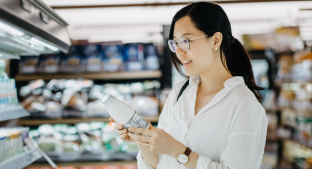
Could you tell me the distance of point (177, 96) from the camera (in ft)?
4.61

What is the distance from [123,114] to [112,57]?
188cm

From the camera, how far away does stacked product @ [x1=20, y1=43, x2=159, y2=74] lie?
279 centimetres

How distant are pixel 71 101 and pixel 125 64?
82 centimetres

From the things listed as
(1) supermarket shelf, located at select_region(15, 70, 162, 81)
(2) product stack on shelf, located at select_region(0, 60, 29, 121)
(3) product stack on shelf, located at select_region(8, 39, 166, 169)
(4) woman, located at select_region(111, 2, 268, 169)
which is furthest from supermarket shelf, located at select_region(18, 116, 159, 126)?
(4) woman, located at select_region(111, 2, 268, 169)

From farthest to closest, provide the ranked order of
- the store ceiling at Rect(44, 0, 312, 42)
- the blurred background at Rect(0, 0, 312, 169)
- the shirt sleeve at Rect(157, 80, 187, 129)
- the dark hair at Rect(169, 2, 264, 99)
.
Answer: the blurred background at Rect(0, 0, 312, 169) → the store ceiling at Rect(44, 0, 312, 42) → the shirt sleeve at Rect(157, 80, 187, 129) → the dark hair at Rect(169, 2, 264, 99)

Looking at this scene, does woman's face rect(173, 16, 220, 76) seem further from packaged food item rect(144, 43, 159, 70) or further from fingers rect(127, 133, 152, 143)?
packaged food item rect(144, 43, 159, 70)

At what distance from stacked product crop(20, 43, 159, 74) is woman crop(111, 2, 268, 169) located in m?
1.46

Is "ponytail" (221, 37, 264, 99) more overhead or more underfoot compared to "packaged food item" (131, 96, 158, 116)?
more overhead

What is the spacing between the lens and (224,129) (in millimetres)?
1108

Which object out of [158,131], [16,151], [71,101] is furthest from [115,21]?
[158,131]

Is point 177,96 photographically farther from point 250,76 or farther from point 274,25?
point 274,25

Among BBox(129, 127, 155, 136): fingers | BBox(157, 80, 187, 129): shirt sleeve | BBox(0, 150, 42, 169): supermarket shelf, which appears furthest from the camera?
BBox(157, 80, 187, 129): shirt sleeve

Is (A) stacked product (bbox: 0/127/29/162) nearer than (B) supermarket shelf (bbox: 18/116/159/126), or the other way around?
(A) stacked product (bbox: 0/127/29/162)

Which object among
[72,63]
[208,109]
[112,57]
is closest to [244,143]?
[208,109]
